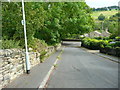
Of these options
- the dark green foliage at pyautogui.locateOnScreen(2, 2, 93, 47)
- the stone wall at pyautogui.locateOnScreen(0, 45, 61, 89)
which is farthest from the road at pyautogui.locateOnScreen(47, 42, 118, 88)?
the dark green foliage at pyautogui.locateOnScreen(2, 2, 93, 47)

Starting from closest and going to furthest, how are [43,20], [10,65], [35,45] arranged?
[10,65], [35,45], [43,20]

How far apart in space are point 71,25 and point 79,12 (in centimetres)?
268

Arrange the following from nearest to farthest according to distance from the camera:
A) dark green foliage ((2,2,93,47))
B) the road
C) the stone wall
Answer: the stone wall
the road
dark green foliage ((2,2,93,47))

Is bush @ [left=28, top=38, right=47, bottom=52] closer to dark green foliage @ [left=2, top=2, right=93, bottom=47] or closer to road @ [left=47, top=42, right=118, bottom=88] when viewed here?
dark green foliage @ [left=2, top=2, right=93, bottom=47]

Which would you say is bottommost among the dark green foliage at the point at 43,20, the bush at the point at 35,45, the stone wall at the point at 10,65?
the stone wall at the point at 10,65

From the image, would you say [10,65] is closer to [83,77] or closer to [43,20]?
[83,77]

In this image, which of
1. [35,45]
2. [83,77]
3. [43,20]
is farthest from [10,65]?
[43,20]

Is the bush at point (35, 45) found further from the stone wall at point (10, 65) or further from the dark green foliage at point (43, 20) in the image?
the stone wall at point (10, 65)

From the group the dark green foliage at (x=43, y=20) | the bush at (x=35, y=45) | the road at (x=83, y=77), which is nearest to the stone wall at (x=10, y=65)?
the road at (x=83, y=77)

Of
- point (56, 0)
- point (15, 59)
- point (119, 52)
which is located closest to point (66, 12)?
point (56, 0)

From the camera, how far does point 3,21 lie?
10.1 metres

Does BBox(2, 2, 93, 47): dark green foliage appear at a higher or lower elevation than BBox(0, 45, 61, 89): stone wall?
higher

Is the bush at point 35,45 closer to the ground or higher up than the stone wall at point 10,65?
higher up

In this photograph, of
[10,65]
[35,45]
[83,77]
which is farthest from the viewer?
[35,45]
